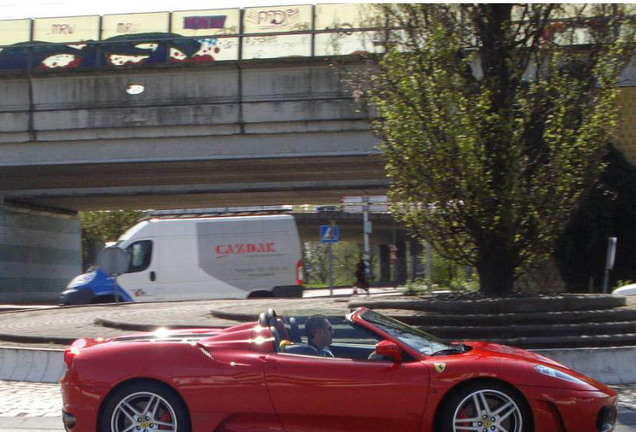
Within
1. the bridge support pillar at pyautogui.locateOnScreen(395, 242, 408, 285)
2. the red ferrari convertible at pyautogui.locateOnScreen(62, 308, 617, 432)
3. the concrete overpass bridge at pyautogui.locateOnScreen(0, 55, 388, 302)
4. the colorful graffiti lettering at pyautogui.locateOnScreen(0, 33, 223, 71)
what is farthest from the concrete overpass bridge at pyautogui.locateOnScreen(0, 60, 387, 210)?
the bridge support pillar at pyautogui.locateOnScreen(395, 242, 408, 285)

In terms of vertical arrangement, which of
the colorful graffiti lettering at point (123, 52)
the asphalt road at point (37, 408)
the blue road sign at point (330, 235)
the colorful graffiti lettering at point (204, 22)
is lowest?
the asphalt road at point (37, 408)

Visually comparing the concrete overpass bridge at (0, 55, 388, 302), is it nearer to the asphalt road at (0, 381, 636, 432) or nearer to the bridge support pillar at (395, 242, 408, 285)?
the asphalt road at (0, 381, 636, 432)

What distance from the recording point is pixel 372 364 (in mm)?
6043

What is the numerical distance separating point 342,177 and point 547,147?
1789 cm

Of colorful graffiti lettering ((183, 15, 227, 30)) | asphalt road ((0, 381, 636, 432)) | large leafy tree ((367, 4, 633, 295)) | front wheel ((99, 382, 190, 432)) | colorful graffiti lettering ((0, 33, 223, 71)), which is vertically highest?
colorful graffiti lettering ((183, 15, 227, 30))

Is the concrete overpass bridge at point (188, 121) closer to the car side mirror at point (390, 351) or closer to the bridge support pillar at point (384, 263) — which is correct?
the car side mirror at point (390, 351)

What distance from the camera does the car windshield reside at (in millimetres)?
6336

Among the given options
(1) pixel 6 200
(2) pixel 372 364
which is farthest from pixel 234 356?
(1) pixel 6 200

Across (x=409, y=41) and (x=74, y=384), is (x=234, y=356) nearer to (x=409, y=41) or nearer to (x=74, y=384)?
(x=74, y=384)

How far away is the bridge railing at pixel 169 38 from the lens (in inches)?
922

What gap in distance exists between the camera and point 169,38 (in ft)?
78.2

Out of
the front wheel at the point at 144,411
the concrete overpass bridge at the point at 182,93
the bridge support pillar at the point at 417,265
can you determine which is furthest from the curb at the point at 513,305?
the bridge support pillar at the point at 417,265

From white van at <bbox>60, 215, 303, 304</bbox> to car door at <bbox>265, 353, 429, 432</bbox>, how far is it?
688 inches

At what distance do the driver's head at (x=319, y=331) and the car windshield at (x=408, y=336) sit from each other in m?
0.31
